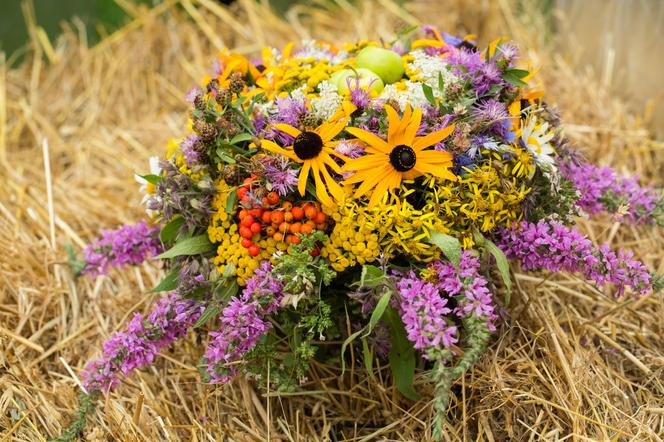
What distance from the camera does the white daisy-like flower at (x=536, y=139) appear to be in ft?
4.86

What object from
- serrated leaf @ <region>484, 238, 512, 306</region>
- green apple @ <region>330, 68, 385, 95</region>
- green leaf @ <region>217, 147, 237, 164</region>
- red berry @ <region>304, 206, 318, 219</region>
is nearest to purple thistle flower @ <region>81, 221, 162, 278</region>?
green leaf @ <region>217, 147, 237, 164</region>

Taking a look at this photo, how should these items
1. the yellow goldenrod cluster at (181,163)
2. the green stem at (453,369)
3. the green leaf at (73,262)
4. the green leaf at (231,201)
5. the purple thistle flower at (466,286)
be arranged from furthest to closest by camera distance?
the green leaf at (73,262) < the yellow goldenrod cluster at (181,163) < the green leaf at (231,201) < the purple thistle flower at (466,286) < the green stem at (453,369)

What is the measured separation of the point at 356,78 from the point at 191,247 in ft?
1.83

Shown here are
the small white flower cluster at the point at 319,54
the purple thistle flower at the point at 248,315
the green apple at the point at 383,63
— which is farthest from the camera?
the small white flower cluster at the point at 319,54

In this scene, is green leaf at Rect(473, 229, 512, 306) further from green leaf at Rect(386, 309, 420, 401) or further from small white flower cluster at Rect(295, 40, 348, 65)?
small white flower cluster at Rect(295, 40, 348, 65)

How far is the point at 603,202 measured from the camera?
173cm

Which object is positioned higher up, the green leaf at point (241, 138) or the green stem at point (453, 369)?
the green leaf at point (241, 138)

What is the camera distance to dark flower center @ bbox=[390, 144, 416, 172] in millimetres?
1357

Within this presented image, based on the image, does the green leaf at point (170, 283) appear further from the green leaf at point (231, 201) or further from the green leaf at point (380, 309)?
the green leaf at point (380, 309)

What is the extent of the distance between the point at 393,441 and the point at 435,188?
0.61 metres

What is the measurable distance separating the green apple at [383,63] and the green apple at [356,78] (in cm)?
2

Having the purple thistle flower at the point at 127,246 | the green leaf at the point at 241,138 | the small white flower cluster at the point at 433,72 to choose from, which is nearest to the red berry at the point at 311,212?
the green leaf at the point at 241,138

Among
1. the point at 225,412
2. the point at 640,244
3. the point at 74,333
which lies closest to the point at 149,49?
the point at 74,333

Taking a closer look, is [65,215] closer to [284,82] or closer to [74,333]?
[74,333]
